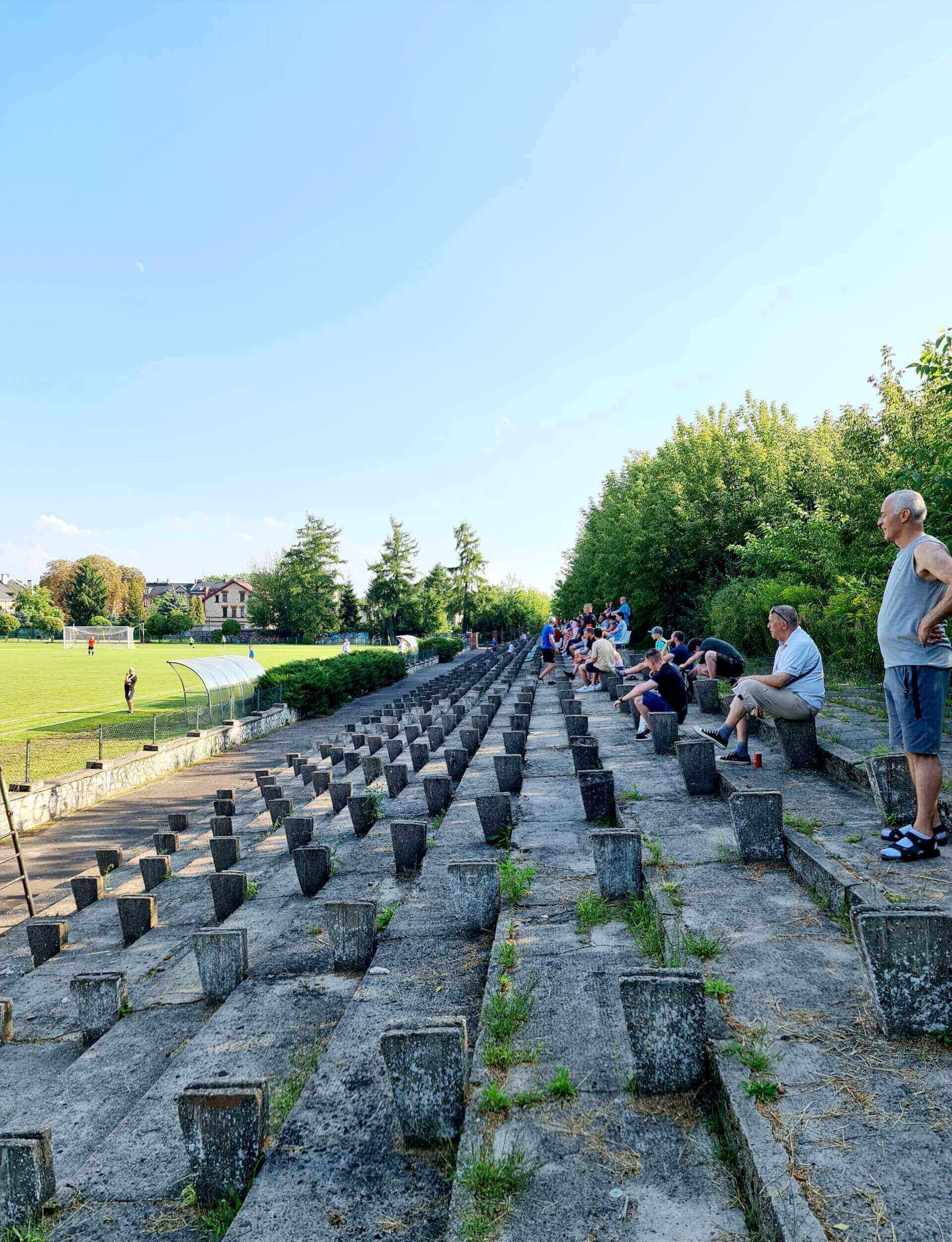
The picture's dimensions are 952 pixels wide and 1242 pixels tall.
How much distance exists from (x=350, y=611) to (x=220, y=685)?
74566mm

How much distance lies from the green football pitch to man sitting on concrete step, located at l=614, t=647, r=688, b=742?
18.0 m

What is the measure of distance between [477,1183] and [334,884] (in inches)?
157

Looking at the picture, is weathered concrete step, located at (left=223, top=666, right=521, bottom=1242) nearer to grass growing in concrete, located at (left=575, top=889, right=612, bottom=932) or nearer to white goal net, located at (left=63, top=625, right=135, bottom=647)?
grass growing in concrete, located at (left=575, top=889, right=612, bottom=932)

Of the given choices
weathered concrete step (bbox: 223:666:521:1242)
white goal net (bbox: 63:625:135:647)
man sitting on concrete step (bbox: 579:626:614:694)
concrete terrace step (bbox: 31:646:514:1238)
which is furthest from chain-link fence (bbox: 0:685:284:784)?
white goal net (bbox: 63:625:135:647)

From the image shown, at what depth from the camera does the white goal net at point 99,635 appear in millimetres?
76938

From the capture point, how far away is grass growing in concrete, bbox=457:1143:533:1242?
6.13 ft

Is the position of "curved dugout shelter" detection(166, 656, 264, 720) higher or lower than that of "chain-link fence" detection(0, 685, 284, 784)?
higher

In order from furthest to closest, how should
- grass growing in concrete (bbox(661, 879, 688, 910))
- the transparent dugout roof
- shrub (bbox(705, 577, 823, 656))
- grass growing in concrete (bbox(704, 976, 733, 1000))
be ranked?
the transparent dugout roof → shrub (bbox(705, 577, 823, 656)) → grass growing in concrete (bbox(661, 879, 688, 910)) → grass growing in concrete (bbox(704, 976, 733, 1000))

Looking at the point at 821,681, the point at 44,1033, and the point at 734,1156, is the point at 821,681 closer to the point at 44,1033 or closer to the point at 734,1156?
the point at 734,1156

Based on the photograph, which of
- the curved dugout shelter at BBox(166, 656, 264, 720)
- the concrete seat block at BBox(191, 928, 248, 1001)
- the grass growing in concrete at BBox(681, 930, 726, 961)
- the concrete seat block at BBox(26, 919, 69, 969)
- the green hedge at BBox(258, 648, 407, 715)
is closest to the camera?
the grass growing in concrete at BBox(681, 930, 726, 961)

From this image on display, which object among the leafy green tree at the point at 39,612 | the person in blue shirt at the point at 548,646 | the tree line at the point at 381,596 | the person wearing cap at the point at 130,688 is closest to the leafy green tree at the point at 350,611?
the tree line at the point at 381,596

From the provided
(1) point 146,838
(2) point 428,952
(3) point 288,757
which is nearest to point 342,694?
(3) point 288,757

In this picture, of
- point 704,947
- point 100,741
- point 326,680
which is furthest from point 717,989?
point 326,680

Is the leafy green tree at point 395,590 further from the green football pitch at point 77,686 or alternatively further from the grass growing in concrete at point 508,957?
the grass growing in concrete at point 508,957
